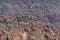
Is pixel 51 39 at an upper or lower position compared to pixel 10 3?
upper

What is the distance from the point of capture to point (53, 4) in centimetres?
1195

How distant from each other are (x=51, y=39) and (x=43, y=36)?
27 centimetres

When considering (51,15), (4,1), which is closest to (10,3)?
(4,1)

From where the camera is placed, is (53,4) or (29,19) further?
(53,4)

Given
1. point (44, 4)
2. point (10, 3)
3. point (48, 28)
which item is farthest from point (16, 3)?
point (48, 28)

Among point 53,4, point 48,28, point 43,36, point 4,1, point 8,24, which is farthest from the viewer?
point 53,4

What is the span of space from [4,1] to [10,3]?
0.29 metres

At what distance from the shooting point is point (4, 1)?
35.9 ft

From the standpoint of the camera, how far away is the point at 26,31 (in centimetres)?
441

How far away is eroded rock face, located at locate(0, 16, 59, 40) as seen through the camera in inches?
157

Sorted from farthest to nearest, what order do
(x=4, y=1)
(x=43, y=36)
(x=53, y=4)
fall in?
(x=53, y=4)
(x=4, y=1)
(x=43, y=36)

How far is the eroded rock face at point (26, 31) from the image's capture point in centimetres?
399

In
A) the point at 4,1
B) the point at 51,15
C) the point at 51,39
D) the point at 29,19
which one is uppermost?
the point at 29,19

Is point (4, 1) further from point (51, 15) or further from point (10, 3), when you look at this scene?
point (51, 15)
